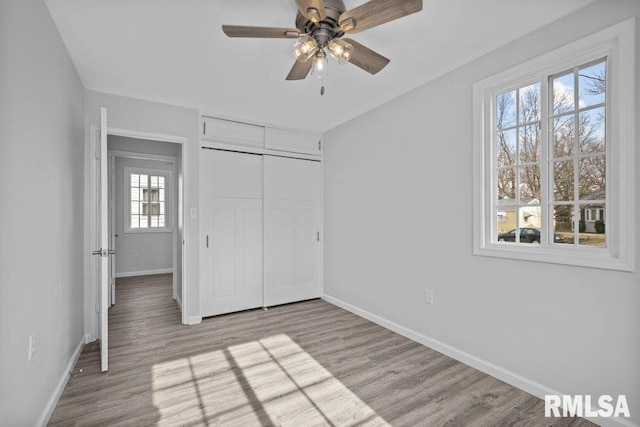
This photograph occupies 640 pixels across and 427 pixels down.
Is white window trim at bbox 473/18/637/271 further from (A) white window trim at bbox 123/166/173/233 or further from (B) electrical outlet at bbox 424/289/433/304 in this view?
(A) white window trim at bbox 123/166/173/233

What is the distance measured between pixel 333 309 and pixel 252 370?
1696 millimetres

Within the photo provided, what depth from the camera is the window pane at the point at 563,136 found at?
6.48 ft

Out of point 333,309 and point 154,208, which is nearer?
point 333,309

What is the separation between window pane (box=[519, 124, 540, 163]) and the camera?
2162 millimetres

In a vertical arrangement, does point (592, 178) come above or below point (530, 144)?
below

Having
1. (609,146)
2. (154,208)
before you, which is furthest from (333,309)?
(154,208)

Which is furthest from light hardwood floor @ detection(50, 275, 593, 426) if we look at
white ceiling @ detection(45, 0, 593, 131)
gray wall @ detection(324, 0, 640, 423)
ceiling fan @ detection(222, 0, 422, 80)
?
white ceiling @ detection(45, 0, 593, 131)

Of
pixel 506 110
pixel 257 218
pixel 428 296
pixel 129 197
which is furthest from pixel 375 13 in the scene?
pixel 129 197

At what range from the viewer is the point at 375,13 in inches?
60.7

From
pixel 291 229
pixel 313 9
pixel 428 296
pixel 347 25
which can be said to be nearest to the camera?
pixel 313 9

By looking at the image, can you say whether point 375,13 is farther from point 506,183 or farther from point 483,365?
point 483,365

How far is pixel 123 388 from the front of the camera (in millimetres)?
2143

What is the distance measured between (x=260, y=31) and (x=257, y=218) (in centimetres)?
253

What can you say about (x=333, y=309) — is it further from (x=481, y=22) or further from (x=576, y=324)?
(x=481, y=22)
